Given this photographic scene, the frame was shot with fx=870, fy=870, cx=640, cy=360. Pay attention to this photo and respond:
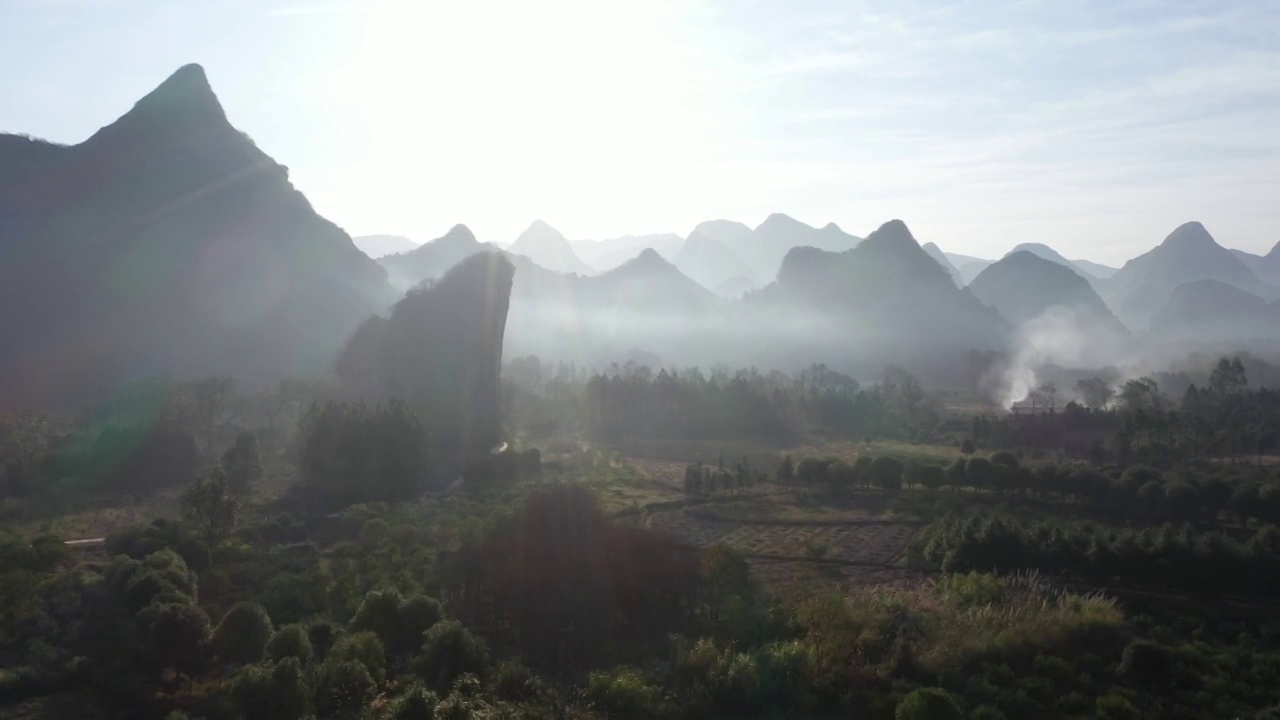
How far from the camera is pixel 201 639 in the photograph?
13227mm

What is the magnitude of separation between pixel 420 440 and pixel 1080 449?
1173 inches

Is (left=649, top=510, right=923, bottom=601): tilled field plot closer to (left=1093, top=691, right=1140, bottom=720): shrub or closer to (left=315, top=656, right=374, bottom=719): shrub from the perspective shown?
(left=1093, top=691, right=1140, bottom=720): shrub

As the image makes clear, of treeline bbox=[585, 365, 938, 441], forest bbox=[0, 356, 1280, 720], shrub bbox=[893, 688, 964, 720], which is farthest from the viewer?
treeline bbox=[585, 365, 938, 441]

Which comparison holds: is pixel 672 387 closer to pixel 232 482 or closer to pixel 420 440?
pixel 420 440

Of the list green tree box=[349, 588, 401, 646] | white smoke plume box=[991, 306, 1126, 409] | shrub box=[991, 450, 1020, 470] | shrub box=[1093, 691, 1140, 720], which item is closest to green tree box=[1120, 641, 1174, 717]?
shrub box=[1093, 691, 1140, 720]

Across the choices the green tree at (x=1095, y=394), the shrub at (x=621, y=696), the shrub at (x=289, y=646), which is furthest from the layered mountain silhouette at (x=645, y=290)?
the shrub at (x=621, y=696)

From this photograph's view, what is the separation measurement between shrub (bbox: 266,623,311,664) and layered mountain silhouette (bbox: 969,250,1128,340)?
486 ft

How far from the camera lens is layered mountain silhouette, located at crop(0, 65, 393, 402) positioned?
57281 mm

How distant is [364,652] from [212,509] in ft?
34.6

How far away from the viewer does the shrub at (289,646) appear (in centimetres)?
1197

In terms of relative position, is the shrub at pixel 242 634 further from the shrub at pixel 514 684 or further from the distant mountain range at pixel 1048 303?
the distant mountain range at pixel 1048 303

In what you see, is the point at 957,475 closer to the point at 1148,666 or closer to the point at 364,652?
the point at 1148,666

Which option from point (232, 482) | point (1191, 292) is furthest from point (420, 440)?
point (1191, 292)

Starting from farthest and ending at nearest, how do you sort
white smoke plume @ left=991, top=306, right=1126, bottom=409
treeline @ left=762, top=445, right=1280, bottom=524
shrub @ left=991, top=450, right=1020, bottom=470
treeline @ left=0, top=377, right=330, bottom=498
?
white smoke plume @ left=991, top=306, right=1126, bottom=409, treeline @ left=0, top=377, right=330, bottom=498, shrub @ left=991, top=450, right=1020, bottom=470, treeline @ left=762, top=445, right=1280, bottom=524
